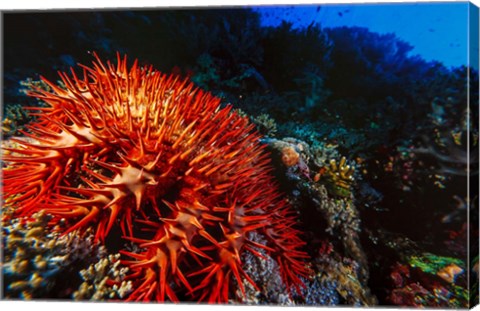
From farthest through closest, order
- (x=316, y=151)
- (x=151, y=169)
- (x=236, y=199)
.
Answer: (x=316, y=151)
(x=236, y=199)
(x=151, y=169)

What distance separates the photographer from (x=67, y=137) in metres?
2.00

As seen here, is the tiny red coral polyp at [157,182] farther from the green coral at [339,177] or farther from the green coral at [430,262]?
the green coral at [430,262]

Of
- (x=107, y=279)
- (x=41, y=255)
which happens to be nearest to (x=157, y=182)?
(x=107, y=279)

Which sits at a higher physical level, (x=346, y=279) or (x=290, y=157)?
(x=290, y=157)

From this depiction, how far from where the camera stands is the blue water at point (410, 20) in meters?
A: 2.27

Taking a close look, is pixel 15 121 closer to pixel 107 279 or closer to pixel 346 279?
pixel 107 279

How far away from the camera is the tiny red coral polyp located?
197 centimetres

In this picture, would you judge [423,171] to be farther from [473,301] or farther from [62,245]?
[62,245]

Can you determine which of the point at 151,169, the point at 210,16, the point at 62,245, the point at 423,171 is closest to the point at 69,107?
the point at 151,169

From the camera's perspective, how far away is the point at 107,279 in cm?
224

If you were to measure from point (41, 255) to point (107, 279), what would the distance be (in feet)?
1.27

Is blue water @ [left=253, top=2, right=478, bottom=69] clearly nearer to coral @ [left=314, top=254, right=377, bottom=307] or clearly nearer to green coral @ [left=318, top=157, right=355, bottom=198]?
green coral @ [left=318, top=157, right=355, bottom=198]

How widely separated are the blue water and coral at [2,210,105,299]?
1.74 m

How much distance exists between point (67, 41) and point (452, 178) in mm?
2539
